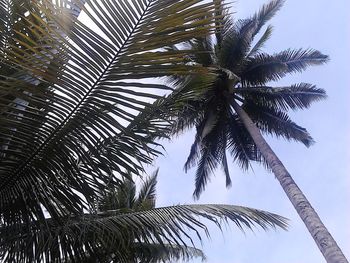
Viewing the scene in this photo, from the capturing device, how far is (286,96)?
56.0ft

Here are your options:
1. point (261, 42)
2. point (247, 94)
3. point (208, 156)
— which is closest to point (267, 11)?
point (261, 42)

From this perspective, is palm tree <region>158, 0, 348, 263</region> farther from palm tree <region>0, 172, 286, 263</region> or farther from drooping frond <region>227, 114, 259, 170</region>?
palm tree <region>0, 172, 286, 263</region>

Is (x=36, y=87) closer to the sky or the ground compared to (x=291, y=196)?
closer to the ground

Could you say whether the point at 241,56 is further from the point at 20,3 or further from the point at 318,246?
the point at 20,3

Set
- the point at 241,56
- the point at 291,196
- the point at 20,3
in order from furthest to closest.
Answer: the point at 241,56 < the point at 291,196 < the point at 20,3

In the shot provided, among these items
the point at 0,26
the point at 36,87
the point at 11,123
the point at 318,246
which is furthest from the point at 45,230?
the point at 318,246

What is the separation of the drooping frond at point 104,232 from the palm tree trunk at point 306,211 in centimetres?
504

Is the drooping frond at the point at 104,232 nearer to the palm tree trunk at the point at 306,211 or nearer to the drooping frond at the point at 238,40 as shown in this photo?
the palm tree trunk at the point at 306,211

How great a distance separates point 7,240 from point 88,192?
652 mm

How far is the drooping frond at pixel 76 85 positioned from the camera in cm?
197

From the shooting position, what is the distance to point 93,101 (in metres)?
2.13

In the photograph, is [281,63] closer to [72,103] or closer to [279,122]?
[279,122]

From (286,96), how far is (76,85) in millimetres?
15661

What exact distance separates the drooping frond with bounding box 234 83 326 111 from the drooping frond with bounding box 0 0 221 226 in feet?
48.2
